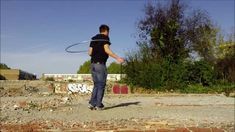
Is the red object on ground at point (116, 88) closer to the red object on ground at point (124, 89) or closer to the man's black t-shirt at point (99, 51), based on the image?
the red object on ground at point (124, 89)

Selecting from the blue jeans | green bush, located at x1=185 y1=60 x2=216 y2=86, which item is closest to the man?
the blue jeans

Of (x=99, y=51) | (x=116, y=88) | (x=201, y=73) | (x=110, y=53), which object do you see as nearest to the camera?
(x=110, y=53)

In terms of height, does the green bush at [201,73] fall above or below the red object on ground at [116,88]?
above

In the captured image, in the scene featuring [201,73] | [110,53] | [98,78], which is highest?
[201,73]

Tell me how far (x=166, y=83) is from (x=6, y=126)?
15.0 meters

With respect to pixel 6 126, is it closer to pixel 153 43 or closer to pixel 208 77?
pixel 208 77

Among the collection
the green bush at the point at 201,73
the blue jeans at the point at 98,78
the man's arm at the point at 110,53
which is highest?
the green bush at the point at 201,73

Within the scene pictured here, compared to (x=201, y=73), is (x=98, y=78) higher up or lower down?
lower down

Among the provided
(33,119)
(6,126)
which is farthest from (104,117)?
(6,126)

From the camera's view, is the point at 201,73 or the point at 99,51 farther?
the point at 201,73

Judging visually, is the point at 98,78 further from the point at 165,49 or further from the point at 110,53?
the point at 165,49

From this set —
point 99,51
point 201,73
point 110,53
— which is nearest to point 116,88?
point 201,73

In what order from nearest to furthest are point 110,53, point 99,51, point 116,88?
point 110,53, point 99,51, point 116,88

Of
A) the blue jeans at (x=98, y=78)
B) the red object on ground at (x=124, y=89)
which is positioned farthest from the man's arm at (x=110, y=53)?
the red object on ground at (x=124, y=89)
